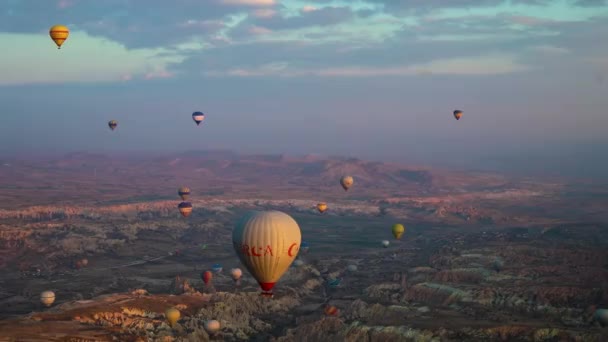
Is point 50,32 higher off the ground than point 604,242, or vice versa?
point 50,32

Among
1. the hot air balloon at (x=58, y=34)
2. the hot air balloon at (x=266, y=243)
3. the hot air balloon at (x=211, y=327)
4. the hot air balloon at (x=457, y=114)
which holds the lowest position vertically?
the hot air balloon at (x=211, y=327)

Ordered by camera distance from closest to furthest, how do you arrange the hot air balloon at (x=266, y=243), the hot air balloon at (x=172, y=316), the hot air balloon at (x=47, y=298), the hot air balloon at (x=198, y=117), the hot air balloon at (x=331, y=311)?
the hot air balloon at (x=266, y=243) < the hot air balloon at (x=172, y=316) < the hot air balloon at (x=331, y=311) < the hot air balloon at (x=47, y=298) < the hot air balloon at (x=198, y=117)

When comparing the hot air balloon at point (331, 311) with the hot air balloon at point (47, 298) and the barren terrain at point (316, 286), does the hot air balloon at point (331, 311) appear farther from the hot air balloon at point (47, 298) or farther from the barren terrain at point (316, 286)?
the hot air balloon at point (47, 298)

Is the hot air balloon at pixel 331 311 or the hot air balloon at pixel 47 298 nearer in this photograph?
the hot air balloon at pixel 331 311

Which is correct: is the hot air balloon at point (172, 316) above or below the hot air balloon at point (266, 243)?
below

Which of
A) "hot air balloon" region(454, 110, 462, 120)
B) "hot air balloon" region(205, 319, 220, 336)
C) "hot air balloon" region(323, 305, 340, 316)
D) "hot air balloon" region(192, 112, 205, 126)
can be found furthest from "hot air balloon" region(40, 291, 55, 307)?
"hot air balloon" region(454, 110, 462, 120)

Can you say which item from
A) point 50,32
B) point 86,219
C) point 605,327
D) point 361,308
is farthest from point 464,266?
point 86,219

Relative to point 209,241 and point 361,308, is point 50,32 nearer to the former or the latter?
point 361,308

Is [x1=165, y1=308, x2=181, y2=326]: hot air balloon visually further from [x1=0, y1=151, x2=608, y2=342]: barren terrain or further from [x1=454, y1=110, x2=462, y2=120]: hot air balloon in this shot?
A: [x1=454, y1=110, x2=462, y2=120]: hot air balloon

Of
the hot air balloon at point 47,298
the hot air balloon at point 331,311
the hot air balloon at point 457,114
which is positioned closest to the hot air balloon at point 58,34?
the hot air balloon at point 47,298
